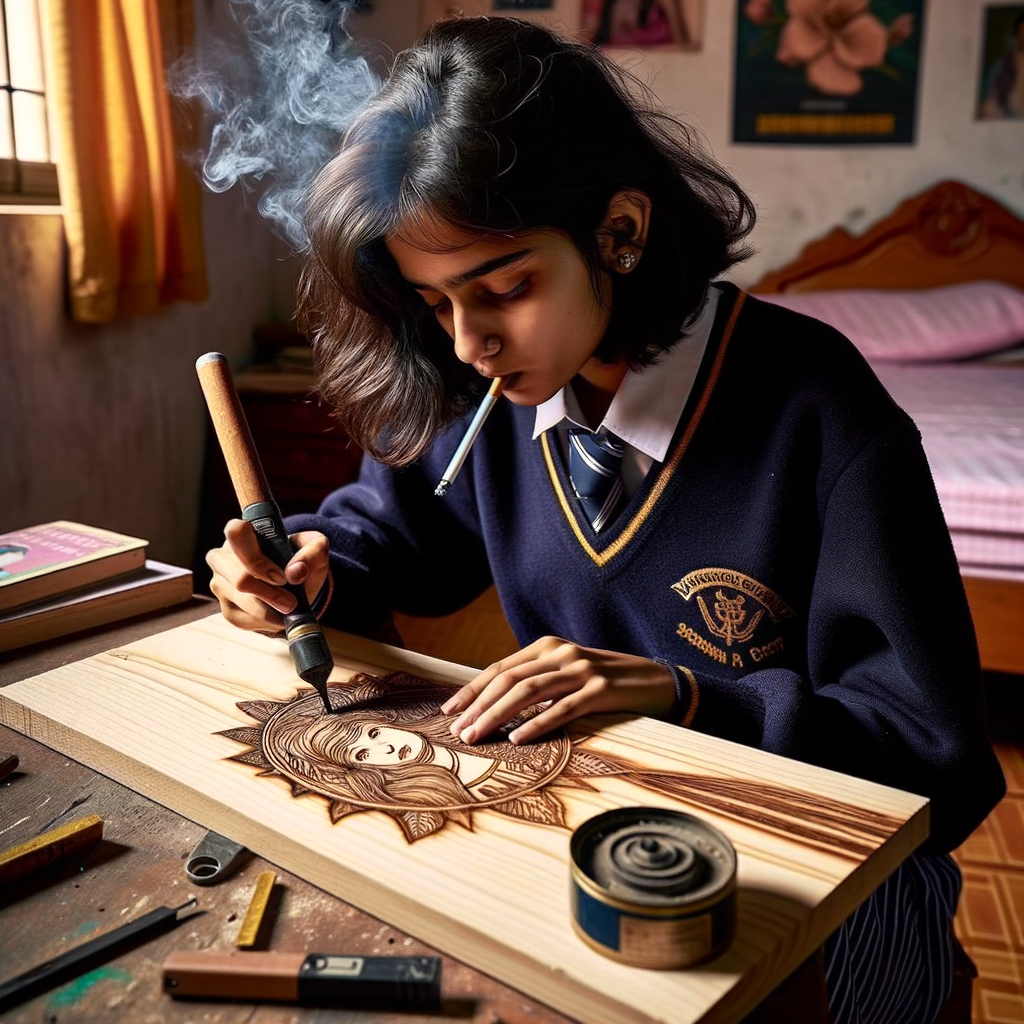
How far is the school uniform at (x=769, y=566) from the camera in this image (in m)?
1.12

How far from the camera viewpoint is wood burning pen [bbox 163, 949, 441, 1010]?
0.67m

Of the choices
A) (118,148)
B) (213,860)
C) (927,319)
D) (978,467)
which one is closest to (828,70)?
(927,319)

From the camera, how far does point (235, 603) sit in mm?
1241

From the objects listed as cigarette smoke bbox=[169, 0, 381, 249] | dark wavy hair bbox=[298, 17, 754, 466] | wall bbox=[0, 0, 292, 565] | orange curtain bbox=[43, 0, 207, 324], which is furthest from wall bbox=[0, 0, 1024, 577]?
dark wavy hair bbox=[298, 17, 754, 466]

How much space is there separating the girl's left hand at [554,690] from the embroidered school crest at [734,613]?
25 centimetres

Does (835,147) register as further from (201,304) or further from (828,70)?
(201,304)

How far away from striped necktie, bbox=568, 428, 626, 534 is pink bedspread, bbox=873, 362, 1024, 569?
1.52 m

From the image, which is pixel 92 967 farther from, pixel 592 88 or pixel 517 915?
pixel 592 88

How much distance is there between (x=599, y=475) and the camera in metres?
1.38

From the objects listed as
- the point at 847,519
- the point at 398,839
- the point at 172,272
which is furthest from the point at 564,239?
the point at 172,272

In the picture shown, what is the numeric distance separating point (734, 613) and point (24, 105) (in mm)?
2437

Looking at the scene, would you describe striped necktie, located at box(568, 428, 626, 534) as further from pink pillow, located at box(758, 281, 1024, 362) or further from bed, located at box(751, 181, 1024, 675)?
pink pillow, located at box(758, 281, 1024, 362)

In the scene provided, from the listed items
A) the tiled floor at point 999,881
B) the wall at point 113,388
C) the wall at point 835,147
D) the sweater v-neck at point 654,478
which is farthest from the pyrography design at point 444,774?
the wall at point 835,147

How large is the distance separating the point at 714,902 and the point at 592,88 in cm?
91
